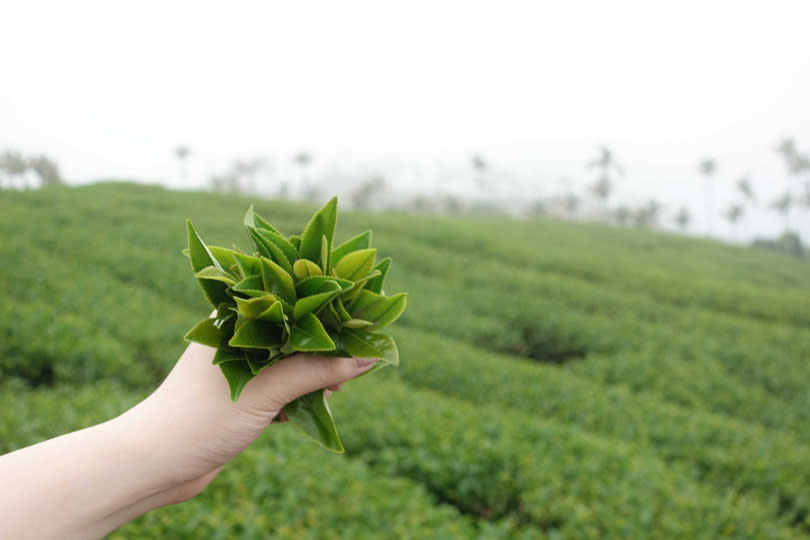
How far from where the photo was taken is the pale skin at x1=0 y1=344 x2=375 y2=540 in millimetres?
1131

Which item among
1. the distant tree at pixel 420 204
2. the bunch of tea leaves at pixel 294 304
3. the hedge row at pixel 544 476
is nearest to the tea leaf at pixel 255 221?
the bunch of tea leaves at pixel 294 304

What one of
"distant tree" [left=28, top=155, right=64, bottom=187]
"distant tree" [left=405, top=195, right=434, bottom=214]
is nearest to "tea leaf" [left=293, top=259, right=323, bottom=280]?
"distant tree" [left=28, top=155, right=64, bottom=187]

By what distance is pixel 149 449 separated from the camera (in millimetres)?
1233

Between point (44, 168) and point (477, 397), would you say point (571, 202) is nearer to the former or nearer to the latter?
point (44, 168)

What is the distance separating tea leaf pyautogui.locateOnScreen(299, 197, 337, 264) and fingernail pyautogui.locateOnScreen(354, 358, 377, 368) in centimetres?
24

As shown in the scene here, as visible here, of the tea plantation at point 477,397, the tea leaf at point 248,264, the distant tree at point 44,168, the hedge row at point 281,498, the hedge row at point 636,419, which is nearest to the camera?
the tea leaf at point 248,264

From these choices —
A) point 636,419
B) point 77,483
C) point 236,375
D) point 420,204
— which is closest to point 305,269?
point 236,375

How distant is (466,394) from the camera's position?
6230 mm

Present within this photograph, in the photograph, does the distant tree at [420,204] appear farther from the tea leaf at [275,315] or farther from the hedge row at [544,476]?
the tea leaf at [275,315]

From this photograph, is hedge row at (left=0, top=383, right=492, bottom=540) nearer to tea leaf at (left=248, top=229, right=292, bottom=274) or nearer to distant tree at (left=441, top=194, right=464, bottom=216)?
tea leaf at (left=248, top=229, right=292, bottom=274)

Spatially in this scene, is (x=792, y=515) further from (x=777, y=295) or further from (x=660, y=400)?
(x=777, y=295)

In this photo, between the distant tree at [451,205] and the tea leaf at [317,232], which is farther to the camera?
the distant tree at [451,205]

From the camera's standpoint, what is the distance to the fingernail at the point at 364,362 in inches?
51.1

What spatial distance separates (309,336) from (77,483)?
0.61 meters
